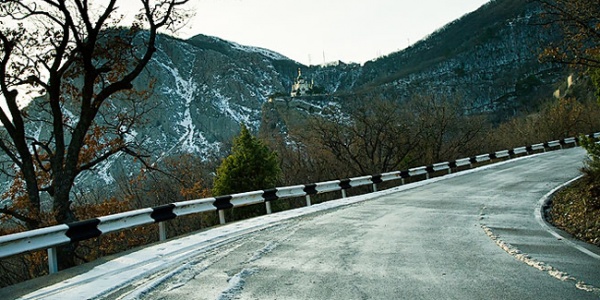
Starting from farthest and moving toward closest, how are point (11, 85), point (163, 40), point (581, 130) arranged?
point (581, 130) < point (163, 40) < point (11, 85)

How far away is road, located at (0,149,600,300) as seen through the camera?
5.07m

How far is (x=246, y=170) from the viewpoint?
90.8ft

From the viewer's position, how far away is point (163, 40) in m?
19.7

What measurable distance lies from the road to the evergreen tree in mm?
16563

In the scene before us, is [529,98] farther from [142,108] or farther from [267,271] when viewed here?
[267,271]

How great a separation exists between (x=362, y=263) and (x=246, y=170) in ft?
71.3

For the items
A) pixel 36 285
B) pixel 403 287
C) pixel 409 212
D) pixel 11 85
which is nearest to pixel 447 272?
pixel 403 287

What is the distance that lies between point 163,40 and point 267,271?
15.6 metres

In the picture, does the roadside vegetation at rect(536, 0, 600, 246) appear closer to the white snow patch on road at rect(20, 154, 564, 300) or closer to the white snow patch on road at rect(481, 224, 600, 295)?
the white snow patch on road at rect(481, 224, 600, 295)

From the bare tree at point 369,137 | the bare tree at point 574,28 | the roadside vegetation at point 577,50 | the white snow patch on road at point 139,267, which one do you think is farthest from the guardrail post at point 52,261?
the bare tree at point 369,137

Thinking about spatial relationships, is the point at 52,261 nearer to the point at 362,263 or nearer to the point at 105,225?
the point at 105,225

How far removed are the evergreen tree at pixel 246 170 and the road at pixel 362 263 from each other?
16563 mm

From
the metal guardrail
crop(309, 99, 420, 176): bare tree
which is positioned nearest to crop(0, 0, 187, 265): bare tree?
the metal guardrail

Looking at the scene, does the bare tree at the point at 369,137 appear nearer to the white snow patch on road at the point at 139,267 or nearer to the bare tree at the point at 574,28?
the bare tree at the point at 574,28
